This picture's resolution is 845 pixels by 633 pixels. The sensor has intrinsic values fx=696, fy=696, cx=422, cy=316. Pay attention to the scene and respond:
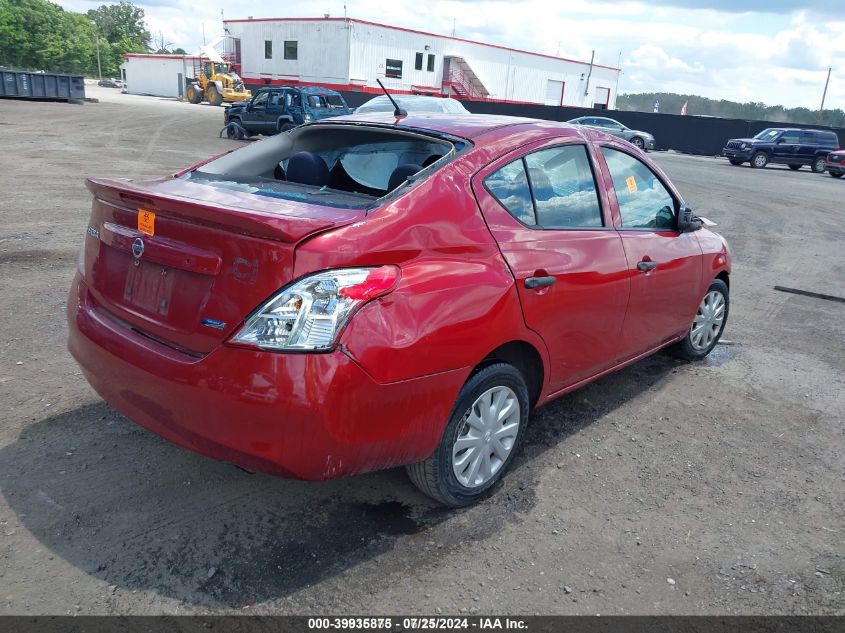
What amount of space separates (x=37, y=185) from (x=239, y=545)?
10.5 m

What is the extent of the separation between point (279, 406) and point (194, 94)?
52.7 metres

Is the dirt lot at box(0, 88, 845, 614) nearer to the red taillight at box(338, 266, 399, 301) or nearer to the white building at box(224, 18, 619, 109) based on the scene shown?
the red taillight at box(338, 266, 399, 301)

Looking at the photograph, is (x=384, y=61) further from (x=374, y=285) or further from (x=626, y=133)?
(x=374, y=285)

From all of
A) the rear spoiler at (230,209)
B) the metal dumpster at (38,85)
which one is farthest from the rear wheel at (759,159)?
the metal dumpster at (38,85)

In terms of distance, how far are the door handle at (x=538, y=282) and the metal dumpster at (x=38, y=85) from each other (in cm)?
3802

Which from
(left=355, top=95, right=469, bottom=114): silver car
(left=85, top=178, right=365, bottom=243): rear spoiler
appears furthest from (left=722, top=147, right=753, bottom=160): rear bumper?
(left=85, top=178, right=365, bottom=243): rear spoiler

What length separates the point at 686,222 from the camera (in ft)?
14.9

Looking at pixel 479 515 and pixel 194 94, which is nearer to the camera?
pixel 479 515

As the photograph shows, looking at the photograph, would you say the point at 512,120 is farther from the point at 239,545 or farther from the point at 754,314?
the point at 754,314

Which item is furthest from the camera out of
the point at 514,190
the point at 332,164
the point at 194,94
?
the point at 194,94

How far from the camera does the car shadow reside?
2.73 m

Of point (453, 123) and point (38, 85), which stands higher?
point (453, 123)

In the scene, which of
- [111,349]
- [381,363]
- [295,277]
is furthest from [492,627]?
[111,349]

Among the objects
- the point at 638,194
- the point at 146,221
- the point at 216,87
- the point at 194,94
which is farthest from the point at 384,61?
the point at 146,221
